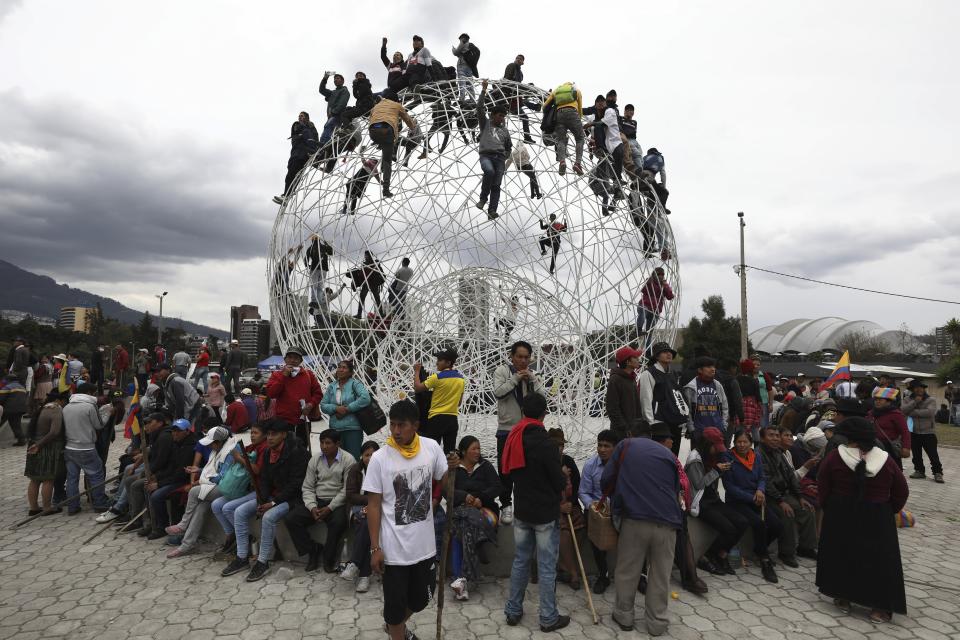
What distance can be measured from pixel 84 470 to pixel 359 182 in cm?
576

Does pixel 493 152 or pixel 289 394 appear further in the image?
pixel 493 152

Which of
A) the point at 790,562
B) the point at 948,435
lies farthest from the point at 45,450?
the point at 948,435

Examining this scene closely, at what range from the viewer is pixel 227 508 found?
221 inches

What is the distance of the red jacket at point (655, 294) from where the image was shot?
8227 millimetres

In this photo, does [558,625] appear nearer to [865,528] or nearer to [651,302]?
[865,528]

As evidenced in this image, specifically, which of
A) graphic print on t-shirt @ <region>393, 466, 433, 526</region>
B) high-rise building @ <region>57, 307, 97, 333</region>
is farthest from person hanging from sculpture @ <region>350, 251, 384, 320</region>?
high-rise building @ <region>57, 307, 97, 333</region>

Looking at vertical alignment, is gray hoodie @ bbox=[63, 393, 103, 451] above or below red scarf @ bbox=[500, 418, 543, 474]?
below

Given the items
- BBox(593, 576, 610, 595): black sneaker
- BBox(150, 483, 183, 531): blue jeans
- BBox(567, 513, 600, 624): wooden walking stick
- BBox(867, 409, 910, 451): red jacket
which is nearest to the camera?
BBox(567, 513, 600, 624): wooden walking stick

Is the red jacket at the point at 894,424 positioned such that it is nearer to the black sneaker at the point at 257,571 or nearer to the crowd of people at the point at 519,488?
the crowd of people at the point at 519,488

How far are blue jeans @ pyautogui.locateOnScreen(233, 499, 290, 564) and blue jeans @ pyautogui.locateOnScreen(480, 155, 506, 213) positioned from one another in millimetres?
4825

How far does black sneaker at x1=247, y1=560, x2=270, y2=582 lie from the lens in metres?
5.18

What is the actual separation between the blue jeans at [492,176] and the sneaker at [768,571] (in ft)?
18.2

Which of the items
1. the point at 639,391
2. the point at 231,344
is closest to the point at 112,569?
the point at 639,391

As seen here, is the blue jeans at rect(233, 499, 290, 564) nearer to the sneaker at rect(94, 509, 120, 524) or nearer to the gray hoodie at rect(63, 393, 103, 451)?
the sneaker at rect(94, 509, 120, 524)
